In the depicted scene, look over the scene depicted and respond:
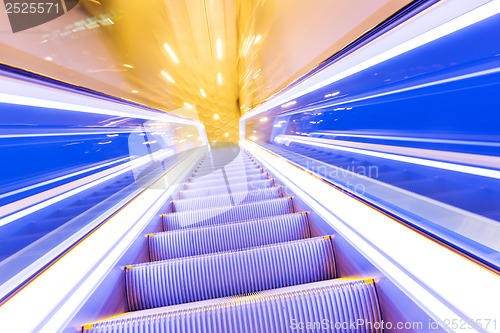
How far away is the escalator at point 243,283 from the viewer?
128 centimetres

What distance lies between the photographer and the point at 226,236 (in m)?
2.40

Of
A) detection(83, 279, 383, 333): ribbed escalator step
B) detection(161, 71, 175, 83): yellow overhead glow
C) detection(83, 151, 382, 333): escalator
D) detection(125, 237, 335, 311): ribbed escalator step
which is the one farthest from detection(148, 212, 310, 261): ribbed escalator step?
detection(161, 71, 175, 83): yellow overhead glow

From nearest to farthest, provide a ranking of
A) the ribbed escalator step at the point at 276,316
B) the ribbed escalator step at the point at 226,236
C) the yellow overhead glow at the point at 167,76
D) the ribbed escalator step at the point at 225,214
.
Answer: the ribbed escalator step at the point at 276,316 → the ribbed escalator step at the point at 226,236 → the ribbed escalator step at the point at 225,214 → the yellow overhead glow at the point at 167,76

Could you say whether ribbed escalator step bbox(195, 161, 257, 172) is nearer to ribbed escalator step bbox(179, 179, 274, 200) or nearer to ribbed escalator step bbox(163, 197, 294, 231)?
ribbed escalator step bbox(179, 179, 274, 200)

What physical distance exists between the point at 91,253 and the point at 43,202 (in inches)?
74.3

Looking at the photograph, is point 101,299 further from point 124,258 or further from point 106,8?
point 106,8

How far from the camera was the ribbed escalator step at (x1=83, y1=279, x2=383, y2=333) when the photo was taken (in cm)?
126

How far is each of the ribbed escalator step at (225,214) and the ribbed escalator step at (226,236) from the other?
0.57 metres

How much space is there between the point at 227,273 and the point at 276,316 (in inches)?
22.7

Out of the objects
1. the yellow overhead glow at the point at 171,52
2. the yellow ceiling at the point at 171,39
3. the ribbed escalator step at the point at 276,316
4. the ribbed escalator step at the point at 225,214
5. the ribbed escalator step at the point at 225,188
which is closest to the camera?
the ribbed escalator step at the point at 276,316

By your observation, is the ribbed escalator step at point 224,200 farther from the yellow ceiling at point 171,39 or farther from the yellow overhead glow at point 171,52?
the yellow overhead glow at point 171,52

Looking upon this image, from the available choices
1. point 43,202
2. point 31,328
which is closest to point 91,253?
point 31,328

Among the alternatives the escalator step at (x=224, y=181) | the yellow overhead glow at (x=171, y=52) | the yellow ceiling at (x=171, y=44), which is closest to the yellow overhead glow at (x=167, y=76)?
the yellow ceiling at (x=171, y=44)

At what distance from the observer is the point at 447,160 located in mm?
2719
